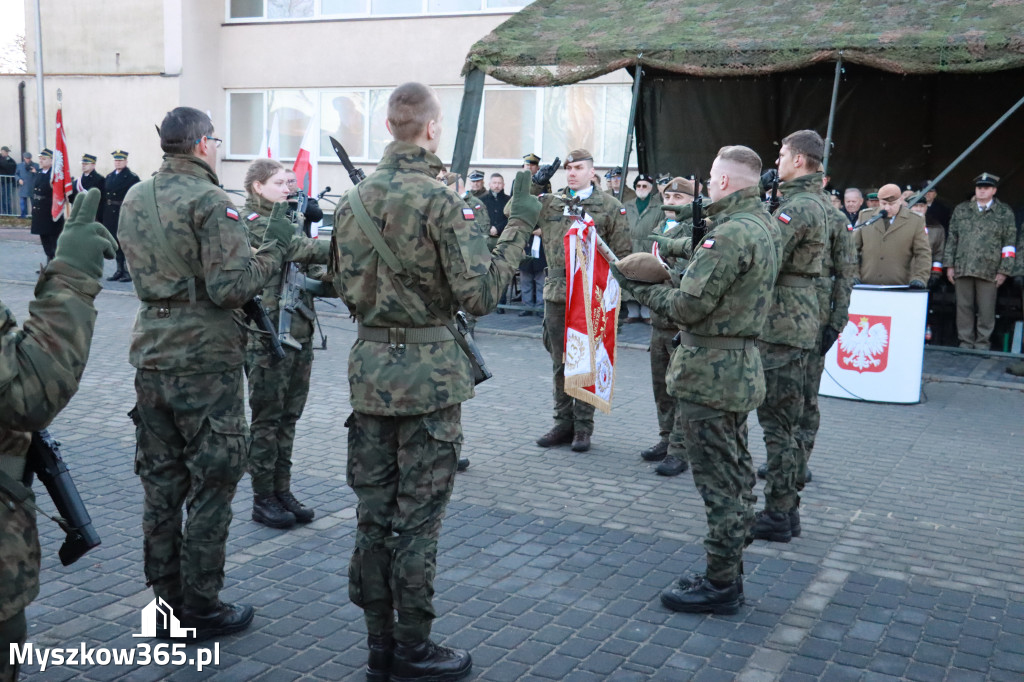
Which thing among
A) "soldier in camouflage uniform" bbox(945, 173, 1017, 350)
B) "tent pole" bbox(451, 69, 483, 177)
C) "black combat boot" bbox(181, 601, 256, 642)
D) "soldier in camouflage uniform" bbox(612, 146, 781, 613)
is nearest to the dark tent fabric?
"tent pole" bbox(451, 69, 483, 177)

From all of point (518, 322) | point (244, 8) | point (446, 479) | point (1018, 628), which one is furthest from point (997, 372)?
point (244, 8)

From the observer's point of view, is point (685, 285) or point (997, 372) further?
point (997, 372)

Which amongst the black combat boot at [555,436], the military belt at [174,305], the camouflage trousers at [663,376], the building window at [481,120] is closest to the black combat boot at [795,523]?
the camouflage trousers at [663,376]

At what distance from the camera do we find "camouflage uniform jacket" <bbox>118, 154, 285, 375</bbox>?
4090 millimetres

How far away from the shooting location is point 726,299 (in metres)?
4.70

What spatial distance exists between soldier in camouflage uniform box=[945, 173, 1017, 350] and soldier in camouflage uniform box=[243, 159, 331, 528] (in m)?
9.43

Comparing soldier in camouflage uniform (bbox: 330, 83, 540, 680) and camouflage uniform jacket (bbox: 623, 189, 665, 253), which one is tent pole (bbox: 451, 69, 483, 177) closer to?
camouflage uniform jacket (bbox: 623, 189, 665, 253)

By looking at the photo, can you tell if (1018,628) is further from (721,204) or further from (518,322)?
(518,322)

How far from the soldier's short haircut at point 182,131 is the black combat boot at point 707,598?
9.77ft

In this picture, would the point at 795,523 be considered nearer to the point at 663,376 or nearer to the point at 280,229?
A: the point at 663,376

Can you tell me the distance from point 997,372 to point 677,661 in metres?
8.72

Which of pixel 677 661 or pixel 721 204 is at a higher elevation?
pixel 721 204

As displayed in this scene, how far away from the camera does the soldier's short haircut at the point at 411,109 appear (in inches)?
152

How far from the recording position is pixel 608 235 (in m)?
7.68
